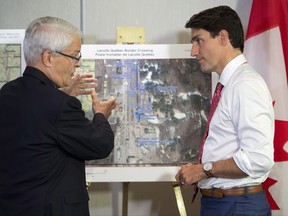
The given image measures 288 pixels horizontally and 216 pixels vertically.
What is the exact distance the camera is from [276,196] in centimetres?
199

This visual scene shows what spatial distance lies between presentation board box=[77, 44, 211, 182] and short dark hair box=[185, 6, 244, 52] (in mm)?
430

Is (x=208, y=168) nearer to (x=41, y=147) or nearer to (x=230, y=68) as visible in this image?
(x=230, y=68)

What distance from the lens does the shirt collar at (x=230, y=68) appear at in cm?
159

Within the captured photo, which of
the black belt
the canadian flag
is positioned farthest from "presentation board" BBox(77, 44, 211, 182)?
the black belt

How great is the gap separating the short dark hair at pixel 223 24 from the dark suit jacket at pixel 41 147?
0.66 meters

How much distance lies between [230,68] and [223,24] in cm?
18

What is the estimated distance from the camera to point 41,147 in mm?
1292

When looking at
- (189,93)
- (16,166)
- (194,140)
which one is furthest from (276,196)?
(16,166)

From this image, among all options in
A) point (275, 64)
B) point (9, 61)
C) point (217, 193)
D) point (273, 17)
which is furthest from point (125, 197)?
point (273, 17)

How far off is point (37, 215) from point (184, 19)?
67.4 inches

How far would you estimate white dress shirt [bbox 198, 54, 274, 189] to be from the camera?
4.51 ft

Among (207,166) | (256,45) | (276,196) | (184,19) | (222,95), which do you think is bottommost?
(276,196)

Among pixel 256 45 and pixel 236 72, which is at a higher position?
pixel 256 45

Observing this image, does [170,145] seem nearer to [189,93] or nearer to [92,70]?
[189,93]
